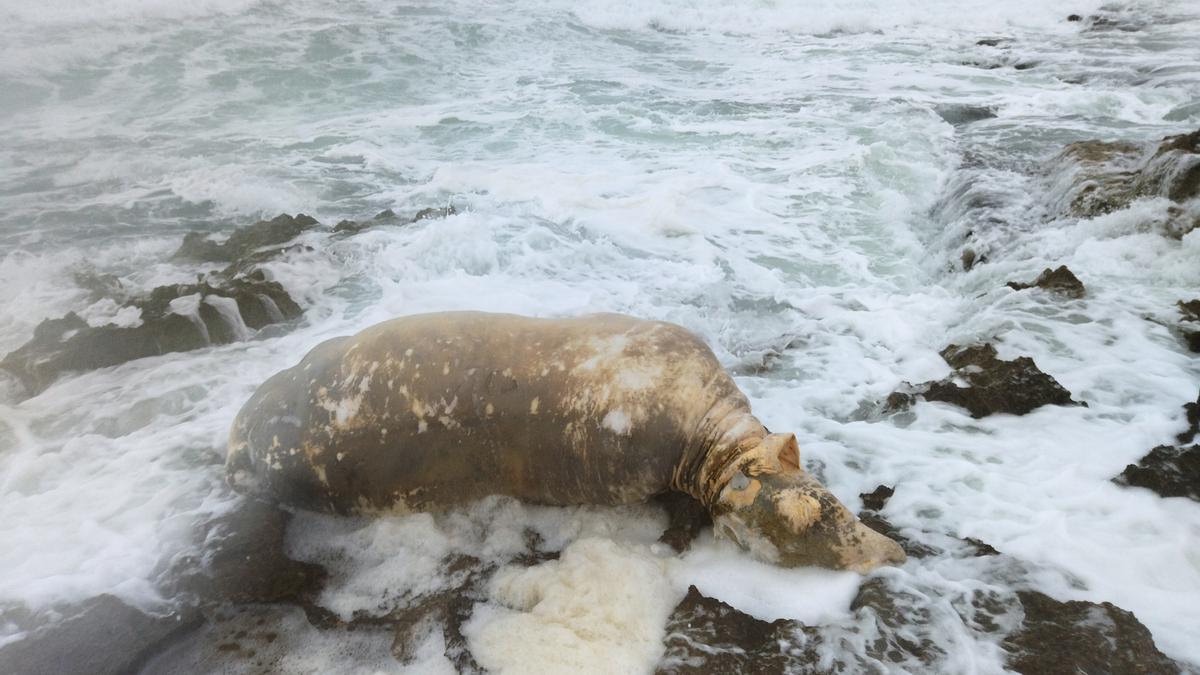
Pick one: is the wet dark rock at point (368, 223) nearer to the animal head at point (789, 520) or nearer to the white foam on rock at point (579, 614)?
the white foam on rock at point (579, 614)

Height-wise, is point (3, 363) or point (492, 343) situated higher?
point (492, 343)

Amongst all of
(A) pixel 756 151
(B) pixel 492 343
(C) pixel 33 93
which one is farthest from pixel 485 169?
(C) pixel 33 93

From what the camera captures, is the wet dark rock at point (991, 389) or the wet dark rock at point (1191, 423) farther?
the wet dark rock at point (991, 389)

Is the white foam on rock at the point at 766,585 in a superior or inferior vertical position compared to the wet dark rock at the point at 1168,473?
inferior

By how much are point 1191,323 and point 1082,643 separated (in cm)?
321

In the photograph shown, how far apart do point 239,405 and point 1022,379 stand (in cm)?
477

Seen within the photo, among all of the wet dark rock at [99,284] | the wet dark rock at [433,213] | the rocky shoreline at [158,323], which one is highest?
the wet dark rock at [433,213]

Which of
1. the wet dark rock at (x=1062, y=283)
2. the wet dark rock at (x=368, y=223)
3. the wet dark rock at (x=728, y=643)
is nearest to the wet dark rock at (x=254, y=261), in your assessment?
the wet dark rock at (x=368, y=223)

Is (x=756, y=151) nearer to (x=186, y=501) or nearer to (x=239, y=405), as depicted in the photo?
(x=239, y=405)

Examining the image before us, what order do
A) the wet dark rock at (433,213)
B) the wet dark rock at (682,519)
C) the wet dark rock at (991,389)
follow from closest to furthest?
the wet dark rock at (682,519), the wet dark rock at (991,389), the wet dark rock at (433,213)

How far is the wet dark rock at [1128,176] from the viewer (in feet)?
18.4

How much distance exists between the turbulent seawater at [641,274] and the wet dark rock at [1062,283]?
11 centimetres

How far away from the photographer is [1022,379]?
3855 mm

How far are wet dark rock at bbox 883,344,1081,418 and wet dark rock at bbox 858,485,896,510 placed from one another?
2.75 ft
